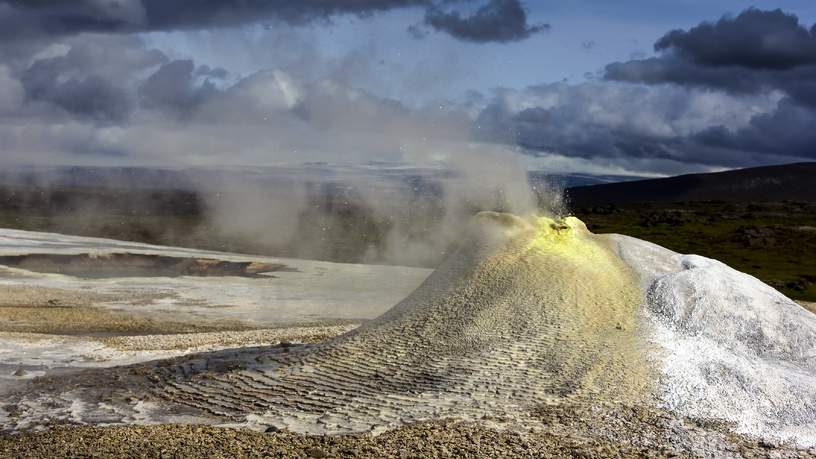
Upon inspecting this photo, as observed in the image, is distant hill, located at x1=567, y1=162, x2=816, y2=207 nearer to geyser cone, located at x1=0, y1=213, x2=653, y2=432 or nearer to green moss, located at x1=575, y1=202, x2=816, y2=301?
green moss, located at x1=575, y1=202, x2=816, y2=301

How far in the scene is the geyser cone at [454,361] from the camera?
9.34 m

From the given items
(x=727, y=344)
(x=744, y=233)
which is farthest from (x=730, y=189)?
(x=727, y=344)

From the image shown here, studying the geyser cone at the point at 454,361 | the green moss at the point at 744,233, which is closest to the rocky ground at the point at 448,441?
the geyser cone at the point at 454,361

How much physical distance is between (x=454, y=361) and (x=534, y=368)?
3.36 ft

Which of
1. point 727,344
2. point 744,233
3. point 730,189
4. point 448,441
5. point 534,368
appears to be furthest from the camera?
point 730,189

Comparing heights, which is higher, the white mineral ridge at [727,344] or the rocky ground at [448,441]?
the white mineral ridge at [727,344]

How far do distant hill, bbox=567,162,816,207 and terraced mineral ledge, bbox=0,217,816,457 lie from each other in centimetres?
8926

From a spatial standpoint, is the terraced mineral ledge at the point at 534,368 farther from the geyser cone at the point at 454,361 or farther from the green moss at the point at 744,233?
the green moss at the point at 744,233

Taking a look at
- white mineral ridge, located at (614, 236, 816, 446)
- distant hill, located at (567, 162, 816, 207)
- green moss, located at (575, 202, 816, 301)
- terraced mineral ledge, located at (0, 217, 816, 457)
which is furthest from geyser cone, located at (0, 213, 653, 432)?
distant hill, located at (567, 162, 816, 207)

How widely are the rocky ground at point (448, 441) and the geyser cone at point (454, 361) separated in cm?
47

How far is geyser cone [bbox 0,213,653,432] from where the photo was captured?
9.34m

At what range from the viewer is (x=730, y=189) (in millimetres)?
109500

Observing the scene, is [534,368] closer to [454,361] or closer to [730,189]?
[454,361]

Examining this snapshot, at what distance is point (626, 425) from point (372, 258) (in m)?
30.8
